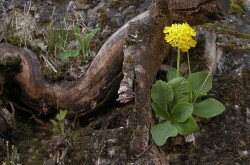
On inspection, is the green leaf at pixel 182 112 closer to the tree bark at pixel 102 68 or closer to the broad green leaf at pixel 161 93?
the broad green leaf at pixel 161 93

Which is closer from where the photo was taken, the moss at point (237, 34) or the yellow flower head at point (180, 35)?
the yellow flower head at point (180, 35)

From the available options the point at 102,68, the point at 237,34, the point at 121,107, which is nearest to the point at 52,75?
the point at 102,68

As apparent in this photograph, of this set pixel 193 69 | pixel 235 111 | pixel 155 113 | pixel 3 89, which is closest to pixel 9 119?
pixel 3 89

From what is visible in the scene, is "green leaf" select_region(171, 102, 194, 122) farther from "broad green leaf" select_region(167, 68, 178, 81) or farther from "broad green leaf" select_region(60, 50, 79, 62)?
"broad green leaf" select_region(60, 50, 79, 62)

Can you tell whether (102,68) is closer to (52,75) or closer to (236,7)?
(52,75)

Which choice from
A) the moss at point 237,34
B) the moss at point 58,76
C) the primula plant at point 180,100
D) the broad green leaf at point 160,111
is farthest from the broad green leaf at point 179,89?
the moss at point 237,34

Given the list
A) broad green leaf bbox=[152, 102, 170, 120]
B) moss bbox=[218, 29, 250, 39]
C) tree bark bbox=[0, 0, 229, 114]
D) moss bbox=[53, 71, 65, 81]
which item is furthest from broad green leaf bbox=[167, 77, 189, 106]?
moss bbox=[218, 29, 250, 39]
